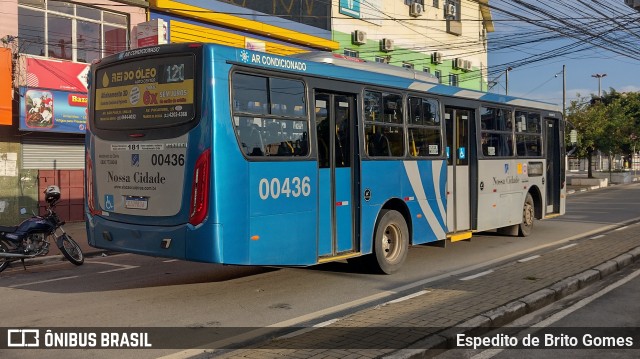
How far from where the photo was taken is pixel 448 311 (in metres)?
6.62

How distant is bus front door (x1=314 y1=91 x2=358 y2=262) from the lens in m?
8.25

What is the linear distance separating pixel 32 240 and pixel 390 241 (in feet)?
20.2

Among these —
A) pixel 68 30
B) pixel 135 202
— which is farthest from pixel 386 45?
pixel 135 202

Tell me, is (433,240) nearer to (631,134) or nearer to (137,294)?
(137,294)

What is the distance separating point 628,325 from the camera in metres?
6.53

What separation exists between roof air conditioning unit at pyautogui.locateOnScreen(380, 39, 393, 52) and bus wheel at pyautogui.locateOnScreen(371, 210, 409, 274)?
20.4 m

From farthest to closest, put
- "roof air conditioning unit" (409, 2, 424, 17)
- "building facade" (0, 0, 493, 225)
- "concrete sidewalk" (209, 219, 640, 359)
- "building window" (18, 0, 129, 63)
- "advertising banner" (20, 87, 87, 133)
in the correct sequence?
"roof air conditioning unit" (409, 2, 424, 17) → "building window" (18, 0, 129, 63) → "building facade" (0, 0, 493, 225) → "advertising banner" (20, 87, 87, 133) → "concrete sidewalk" (209, 219, 640, 359)

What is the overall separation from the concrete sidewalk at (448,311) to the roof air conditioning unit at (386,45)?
19.9 meters

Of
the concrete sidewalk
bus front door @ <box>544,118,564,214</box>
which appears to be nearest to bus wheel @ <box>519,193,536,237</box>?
bus front door @ <box>544,118,564,214</box>

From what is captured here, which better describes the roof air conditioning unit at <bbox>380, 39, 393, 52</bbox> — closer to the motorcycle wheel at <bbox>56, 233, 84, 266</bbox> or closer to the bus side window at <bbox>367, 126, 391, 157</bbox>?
the bus side window at <bbox>367, 126, 391, 157</bbox>

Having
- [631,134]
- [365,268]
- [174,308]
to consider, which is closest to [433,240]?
[365,268]

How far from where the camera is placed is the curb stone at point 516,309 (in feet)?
17.9

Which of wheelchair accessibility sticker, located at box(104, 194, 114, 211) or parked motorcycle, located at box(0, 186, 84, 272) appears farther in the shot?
parked motorcycle, located at box(0, 186, 84, 272)

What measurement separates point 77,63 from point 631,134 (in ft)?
125
